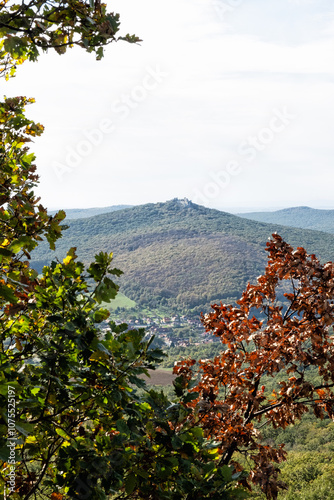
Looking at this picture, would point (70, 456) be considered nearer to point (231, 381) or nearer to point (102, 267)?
point (102, 267)

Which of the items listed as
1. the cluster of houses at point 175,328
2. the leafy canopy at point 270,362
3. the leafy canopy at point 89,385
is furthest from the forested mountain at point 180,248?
the leafy canopy at point 89,385

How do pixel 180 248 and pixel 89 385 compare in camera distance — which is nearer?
pixel 89 385

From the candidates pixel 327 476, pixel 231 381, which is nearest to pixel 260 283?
pixel 231 381

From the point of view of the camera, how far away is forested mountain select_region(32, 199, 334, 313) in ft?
366

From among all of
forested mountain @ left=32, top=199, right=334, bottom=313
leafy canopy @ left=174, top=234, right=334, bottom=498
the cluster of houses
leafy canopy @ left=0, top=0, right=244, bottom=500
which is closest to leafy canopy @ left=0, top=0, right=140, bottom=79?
leafy canopy @ left=0, top=0, right=244, bottom=500

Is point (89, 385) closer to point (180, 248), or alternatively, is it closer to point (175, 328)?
point (175, 328)

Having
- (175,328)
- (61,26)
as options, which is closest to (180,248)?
(175,328)

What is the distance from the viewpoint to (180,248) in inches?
5295

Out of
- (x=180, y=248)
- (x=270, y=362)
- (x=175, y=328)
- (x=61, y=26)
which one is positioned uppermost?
(x=61, y=26)

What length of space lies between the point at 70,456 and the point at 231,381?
2.07m

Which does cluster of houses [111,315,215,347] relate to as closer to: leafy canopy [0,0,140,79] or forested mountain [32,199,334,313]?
forested mountain [32,199,334,313]

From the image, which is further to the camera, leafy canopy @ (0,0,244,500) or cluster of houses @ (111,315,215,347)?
cluster of houses @ (111,315,215,347)

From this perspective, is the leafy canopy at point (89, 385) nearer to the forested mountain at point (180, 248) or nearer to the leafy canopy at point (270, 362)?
the leafy canopy at point (270, 362)

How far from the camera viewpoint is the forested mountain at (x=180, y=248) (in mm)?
111625
